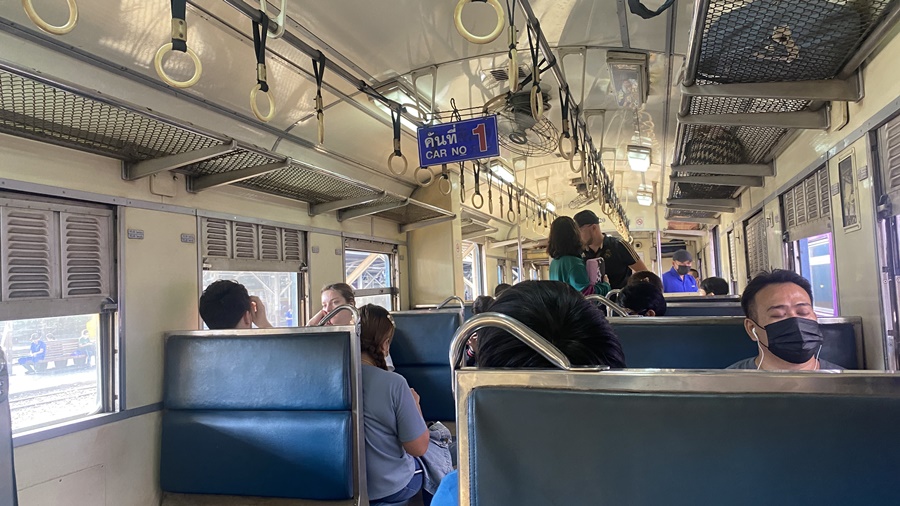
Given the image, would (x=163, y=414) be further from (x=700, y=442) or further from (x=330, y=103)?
(x=700, y=442)

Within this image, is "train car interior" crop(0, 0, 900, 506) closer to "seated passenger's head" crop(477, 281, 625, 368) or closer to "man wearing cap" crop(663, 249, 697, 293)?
"seated passenger's head" crop(477, 281, 625, 368)

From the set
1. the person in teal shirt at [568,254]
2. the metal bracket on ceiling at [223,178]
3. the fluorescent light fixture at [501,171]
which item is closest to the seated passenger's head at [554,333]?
the person in teal shirt at [568,254]

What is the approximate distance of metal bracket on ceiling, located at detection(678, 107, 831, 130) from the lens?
8.63 ft

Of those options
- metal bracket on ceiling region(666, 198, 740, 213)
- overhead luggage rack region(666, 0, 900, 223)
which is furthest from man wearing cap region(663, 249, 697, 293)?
overhead luggage rack region(666, 0, 900, 223)

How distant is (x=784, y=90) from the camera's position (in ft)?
7.47

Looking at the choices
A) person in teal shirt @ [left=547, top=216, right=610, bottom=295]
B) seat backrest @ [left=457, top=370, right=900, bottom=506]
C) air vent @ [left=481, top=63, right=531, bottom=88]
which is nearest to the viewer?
seat backrest @ [left=457, top=370, right=900, bottom=506]

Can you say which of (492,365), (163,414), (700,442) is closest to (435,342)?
(163,414)

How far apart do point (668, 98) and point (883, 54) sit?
92.0 inches

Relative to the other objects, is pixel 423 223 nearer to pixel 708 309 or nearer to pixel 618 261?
pixel 618 261

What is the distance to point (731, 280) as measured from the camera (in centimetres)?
716

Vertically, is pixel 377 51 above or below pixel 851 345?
above

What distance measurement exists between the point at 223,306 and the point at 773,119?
3237 mm

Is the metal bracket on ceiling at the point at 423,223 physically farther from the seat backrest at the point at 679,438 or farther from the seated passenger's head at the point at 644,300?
the seat backrest at the point at 679,438

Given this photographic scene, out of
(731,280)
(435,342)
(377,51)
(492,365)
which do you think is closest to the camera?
(492,365)
